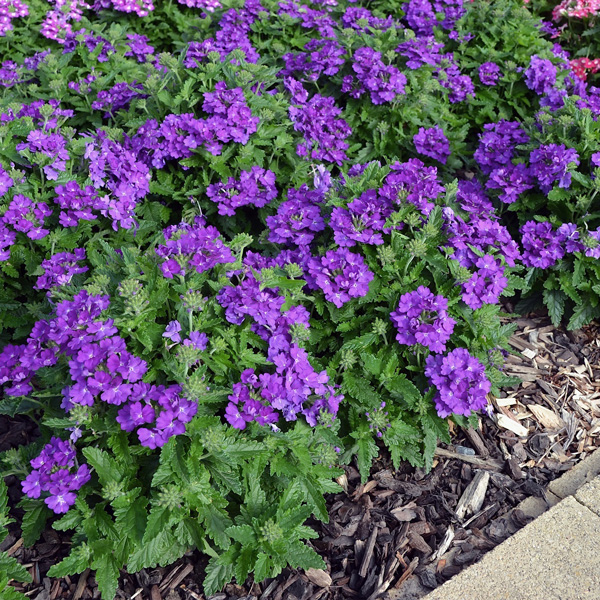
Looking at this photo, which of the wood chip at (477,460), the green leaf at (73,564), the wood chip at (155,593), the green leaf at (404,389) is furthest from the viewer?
the wood chip at (477,460)

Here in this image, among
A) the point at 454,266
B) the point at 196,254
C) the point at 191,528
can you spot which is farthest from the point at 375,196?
the point at 191,528

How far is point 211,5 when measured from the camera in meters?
5.15

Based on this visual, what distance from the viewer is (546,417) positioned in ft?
11.0

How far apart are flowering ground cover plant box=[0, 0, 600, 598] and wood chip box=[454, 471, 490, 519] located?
0.24m

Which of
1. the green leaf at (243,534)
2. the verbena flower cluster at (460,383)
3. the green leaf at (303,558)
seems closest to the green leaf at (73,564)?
the green leaf at (243,534)

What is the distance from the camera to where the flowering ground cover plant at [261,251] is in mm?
2420

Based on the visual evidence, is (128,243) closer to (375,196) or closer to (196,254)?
(196,254)

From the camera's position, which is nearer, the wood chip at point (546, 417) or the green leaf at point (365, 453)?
the green leaf at point (365, 453)

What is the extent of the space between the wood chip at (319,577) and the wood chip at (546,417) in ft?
4.61

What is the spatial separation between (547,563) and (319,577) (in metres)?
0.89

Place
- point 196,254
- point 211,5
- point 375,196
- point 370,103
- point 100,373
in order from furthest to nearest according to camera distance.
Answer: point 211,5, point 370,103, point 375,196, point 196,254, point 100,373

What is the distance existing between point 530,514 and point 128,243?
2.45 meters

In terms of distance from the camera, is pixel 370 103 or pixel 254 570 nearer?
pixel 254 570

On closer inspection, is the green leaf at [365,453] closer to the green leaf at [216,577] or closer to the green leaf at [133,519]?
the green leaf at [216,577]
